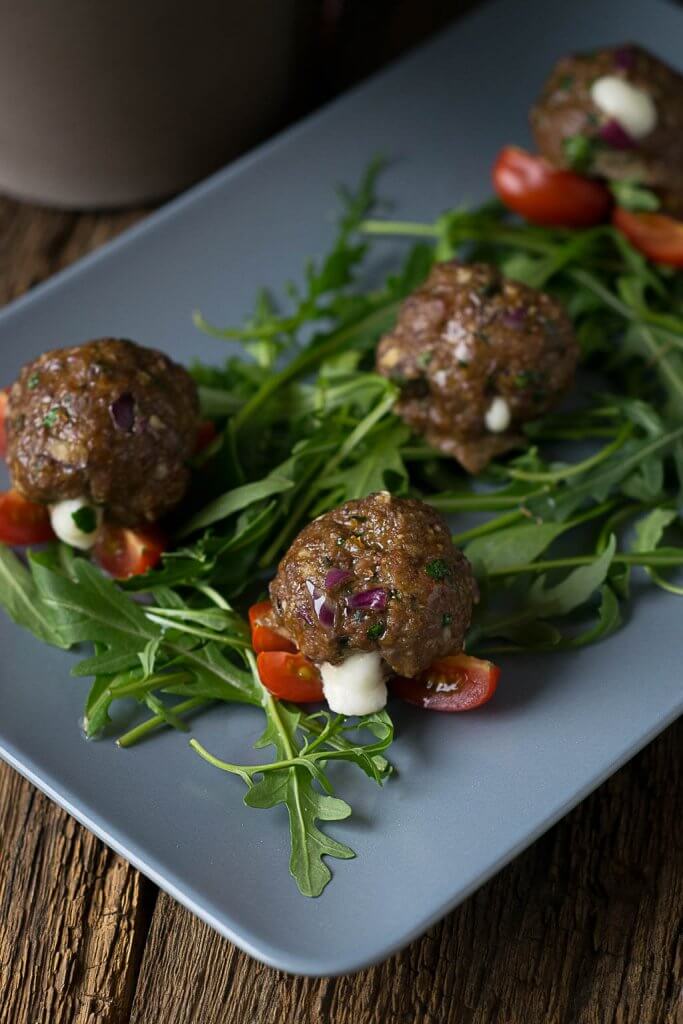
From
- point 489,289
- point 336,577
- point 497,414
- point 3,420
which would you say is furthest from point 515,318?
point 3,420

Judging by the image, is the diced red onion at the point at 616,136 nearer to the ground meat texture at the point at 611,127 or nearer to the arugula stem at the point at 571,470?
the ground meat texture at the point at 611,127

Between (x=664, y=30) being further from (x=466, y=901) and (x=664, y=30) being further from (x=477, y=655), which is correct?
(x=466, y=901)

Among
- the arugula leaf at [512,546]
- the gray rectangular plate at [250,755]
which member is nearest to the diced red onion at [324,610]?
the gray rectangular plate at [250,755]

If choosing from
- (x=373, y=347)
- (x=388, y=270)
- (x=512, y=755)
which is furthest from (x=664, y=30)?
(x=512, y=755)

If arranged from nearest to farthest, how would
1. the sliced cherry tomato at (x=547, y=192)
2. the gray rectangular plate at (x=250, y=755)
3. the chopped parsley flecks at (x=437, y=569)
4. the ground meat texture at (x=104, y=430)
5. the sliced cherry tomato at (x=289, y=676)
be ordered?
the gray rectangular plate at (x=250, y=755)
the chopped parsley flecks at (x=437, y=569)
the sliced cherry tomato at (x=289, y=676)
the ground meat texture at (x=104, y=430)
the sliced cherry tomato at (x=547, y=192)

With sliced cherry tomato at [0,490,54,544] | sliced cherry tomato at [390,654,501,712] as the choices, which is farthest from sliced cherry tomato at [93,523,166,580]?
sliced cherry tomato at [390,654,501,712]

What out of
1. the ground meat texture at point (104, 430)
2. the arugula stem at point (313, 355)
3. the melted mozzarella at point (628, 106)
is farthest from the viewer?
the melted mozzarella at point (628, 106)

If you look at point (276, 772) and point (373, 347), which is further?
point (373, 347)
